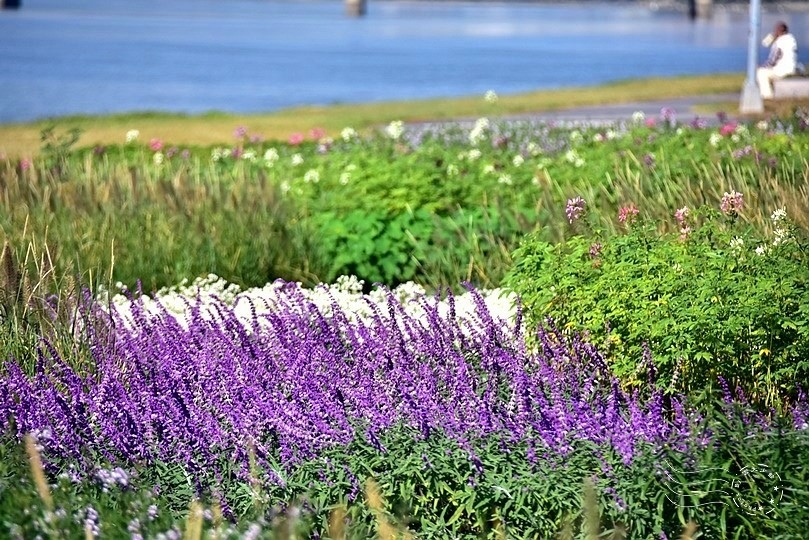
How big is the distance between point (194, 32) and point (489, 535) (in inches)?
3593

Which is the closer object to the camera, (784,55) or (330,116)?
(784,55)

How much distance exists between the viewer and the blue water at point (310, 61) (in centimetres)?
3612

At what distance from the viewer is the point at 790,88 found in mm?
20625

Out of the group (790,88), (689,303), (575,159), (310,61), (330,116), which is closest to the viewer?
(689,303)

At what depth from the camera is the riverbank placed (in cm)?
2156

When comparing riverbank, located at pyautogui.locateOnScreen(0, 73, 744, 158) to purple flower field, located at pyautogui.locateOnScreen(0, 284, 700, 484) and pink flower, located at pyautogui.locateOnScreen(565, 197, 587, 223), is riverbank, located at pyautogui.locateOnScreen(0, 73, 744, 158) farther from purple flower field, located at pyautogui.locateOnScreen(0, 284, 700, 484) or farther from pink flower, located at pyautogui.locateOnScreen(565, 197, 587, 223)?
purple flower field, located at pyautogui.locateOnScreen(0, 284, 700, 484)

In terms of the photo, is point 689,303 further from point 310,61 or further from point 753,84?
point 310,61

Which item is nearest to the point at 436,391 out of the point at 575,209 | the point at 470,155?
the point at 575,209

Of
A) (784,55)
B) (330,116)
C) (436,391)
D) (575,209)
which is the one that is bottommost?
(330,116)

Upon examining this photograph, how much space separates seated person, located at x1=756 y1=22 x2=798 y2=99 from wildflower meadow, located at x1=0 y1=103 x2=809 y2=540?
1380cm

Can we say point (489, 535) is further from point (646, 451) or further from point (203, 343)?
point (203, 343)

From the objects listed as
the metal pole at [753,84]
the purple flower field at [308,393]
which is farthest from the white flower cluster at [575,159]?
the metal pole at [753,84]

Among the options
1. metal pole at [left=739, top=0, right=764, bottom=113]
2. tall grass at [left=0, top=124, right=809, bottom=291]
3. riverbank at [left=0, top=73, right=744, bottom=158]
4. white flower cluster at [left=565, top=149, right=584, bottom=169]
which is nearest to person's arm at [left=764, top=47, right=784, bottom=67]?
riverbank at [left=0, top=73, right=744, bottom=158]

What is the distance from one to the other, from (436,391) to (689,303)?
3.60ft
